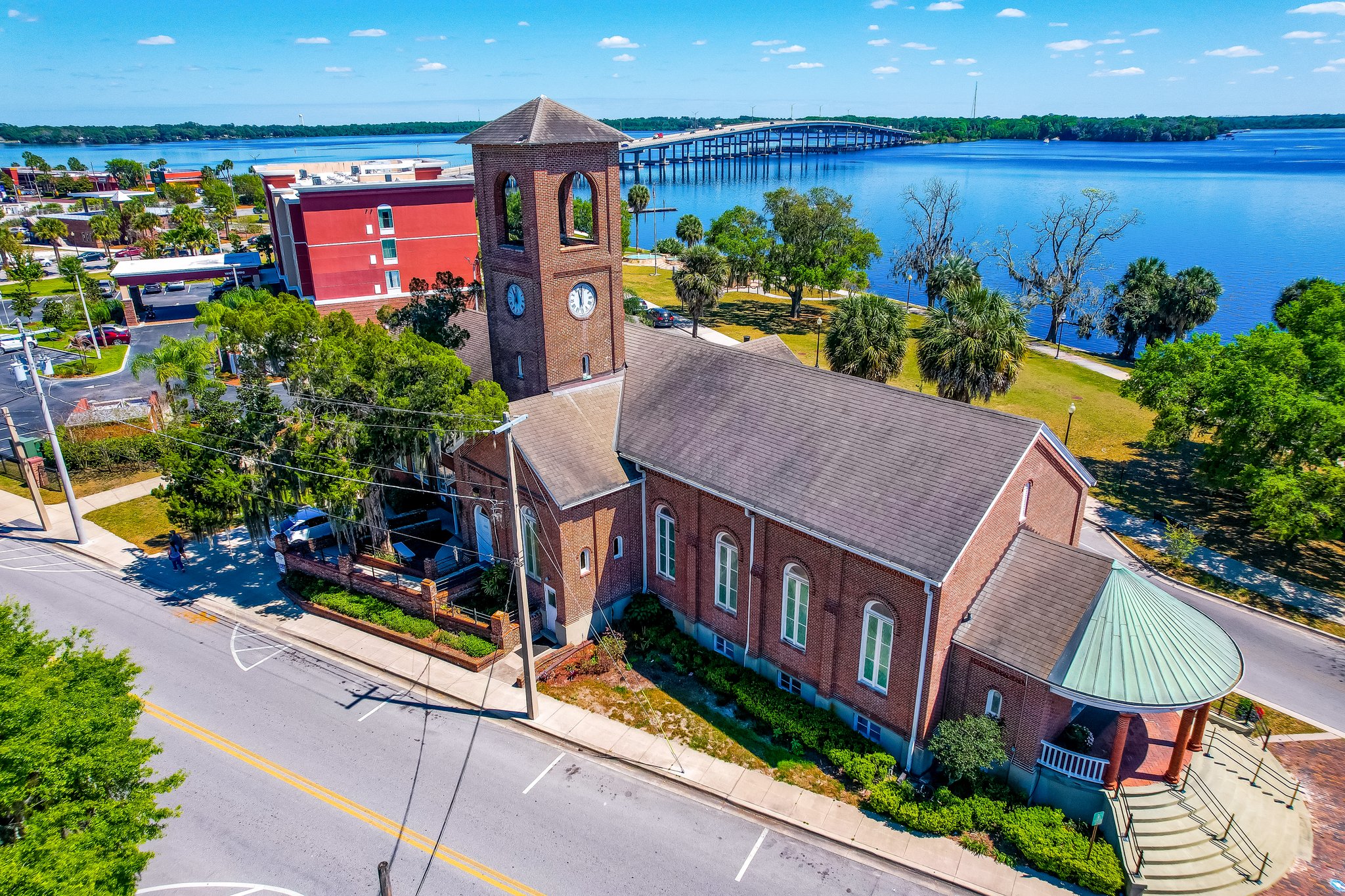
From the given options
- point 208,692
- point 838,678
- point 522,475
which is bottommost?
point 208,692

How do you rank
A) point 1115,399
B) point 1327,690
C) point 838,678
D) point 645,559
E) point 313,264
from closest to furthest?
point 838,678
point 1327,690
point 645,559
point 1115,399
point 313,264

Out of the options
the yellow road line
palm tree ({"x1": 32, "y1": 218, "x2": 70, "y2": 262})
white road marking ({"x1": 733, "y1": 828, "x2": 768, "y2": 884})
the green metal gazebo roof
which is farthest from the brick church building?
palm tree ({"x1": 32, "y1": 218, "x2": 70, "y2": 262})

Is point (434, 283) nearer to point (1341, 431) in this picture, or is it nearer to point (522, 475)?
point (522, 475)

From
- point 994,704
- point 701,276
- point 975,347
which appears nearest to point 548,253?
point 994,704

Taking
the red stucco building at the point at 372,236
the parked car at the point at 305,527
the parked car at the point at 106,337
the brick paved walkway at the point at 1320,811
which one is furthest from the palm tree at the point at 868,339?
the parked car at the point at 106,337

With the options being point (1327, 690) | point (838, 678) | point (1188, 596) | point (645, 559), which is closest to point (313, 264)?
point (645, 559)

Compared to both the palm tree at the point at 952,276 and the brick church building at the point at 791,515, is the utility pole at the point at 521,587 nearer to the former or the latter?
the brick church building at the point at 791,515
